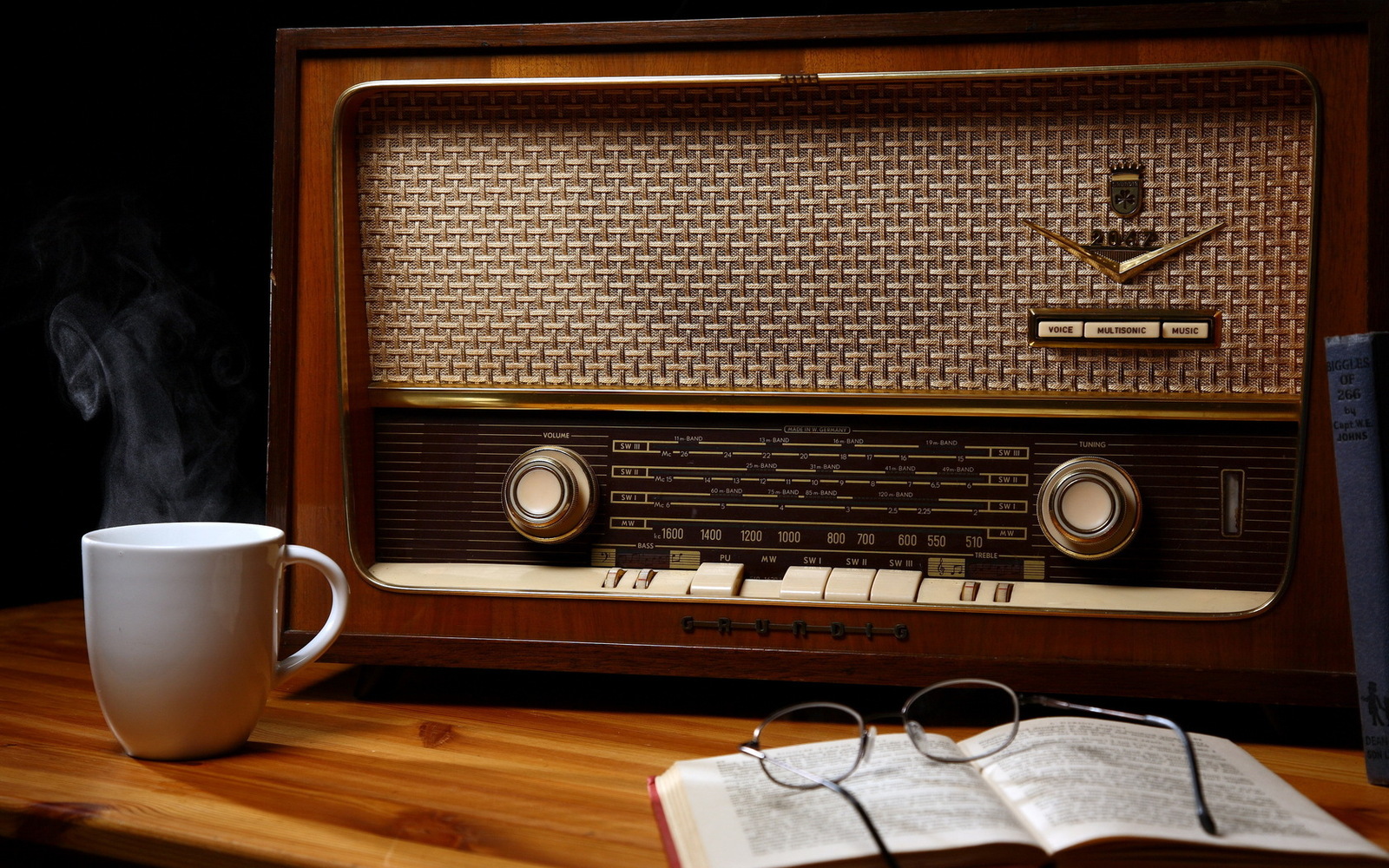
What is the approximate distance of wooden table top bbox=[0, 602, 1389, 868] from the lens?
0.65m

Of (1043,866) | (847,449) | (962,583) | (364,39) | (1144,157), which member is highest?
(364,39)

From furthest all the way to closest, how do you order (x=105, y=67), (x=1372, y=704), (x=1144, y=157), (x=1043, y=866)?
(x=105, y=67), (x=1144, y=157), (x=1372, y=704), (x=1043, y=866)

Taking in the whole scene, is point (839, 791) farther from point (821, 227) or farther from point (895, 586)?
point (821, 227)

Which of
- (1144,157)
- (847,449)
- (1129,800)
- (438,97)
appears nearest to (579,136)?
(438,97)

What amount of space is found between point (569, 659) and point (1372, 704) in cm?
55

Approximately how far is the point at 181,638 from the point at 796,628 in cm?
42

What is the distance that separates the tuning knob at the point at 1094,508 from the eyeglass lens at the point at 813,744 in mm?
219

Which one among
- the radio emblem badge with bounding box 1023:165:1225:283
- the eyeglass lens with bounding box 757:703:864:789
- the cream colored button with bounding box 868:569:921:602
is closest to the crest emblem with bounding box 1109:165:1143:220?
the radio emblem badge with bounding box 1023:165:1225:283

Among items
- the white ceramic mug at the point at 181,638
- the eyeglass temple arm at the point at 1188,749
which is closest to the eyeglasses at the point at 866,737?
the eyeglass temple arm at the point at 1188,749

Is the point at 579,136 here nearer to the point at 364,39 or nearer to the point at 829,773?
the point at 364,39

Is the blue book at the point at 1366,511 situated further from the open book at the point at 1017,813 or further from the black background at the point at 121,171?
the black background at the point at 121,171

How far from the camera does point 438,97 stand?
924 millimetres

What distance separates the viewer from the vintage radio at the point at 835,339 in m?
0.83

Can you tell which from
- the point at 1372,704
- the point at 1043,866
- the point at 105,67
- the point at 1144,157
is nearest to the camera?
the point at 1043,866
